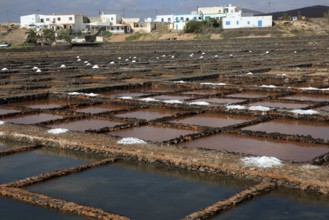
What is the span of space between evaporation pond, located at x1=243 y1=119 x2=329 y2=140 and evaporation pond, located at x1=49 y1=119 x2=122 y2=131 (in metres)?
1.75

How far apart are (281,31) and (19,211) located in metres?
38.5

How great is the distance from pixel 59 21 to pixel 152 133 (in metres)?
74.9

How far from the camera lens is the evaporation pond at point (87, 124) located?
19.2 feet

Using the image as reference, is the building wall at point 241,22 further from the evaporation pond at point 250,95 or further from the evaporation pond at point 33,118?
the evaporation pond at point 33,118

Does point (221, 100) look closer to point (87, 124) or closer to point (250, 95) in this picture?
point (250, 95)

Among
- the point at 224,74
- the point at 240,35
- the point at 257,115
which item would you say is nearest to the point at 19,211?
the point at 257,115

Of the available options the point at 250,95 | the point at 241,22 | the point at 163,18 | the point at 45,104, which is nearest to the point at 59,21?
the point at 163,18

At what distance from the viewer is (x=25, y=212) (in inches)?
117

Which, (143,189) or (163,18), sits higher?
(163,18)

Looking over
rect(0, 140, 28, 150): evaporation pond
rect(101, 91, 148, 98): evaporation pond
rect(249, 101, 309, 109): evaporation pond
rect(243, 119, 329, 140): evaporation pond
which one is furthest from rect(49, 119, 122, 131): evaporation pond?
rect(101, 91, 148, 98): evaporation pond

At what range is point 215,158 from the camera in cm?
391

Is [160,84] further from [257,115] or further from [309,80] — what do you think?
[257,115]

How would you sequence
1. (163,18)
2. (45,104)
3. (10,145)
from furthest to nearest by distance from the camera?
(163,18), (45,104), (10,145)

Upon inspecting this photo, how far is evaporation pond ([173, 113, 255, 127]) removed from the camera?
596cm
